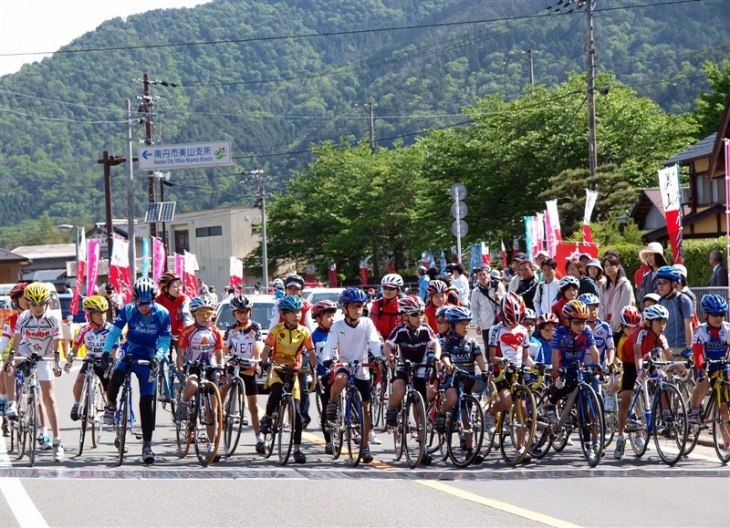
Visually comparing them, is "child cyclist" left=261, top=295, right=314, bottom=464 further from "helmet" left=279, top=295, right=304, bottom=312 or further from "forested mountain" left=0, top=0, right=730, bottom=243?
"forested mountain" left=0, top=0, right=730, bottom=243

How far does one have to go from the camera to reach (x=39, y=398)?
12.4 metres

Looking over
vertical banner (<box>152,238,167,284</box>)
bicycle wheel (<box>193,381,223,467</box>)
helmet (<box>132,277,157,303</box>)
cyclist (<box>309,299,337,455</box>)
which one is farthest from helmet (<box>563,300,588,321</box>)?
vertical banner (<box>152,238,167,284</box>)

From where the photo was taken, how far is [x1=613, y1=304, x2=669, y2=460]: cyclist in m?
11.8

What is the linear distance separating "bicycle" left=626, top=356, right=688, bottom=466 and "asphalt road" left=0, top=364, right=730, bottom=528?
0.69 feet

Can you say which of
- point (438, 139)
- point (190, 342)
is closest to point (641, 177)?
point (438, 139)

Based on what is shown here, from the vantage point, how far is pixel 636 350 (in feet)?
39.0

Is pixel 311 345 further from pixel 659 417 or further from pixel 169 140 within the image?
pixel 169 140

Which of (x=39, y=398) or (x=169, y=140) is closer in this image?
(x=39, y=398)

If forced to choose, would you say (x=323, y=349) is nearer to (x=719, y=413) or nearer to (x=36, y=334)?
(x=36, y=334)

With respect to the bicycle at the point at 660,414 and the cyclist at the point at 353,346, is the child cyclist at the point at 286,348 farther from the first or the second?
the bicycle at the point at 660,414

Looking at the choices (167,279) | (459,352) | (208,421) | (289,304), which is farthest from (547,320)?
(167,279)

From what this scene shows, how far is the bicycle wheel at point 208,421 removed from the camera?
39.6 ft

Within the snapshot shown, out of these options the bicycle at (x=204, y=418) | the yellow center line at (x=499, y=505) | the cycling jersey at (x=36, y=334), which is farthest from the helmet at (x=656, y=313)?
the cycling jersey at (x=36, y=334)

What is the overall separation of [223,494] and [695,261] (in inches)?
797
